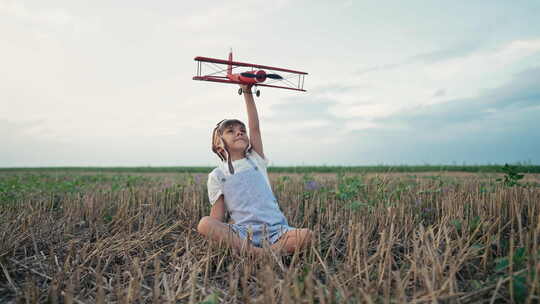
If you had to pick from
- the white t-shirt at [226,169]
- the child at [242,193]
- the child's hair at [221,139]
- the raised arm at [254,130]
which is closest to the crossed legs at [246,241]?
the child at [242,193]

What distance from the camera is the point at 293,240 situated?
3016mm

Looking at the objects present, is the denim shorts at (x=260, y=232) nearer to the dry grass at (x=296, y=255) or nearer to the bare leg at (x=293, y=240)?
the bare leg at (x=293, y=240)

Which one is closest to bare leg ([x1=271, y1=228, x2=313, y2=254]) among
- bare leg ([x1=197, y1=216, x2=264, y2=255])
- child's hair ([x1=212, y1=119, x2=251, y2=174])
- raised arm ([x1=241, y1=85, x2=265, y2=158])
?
bare leg ([x1=197, y1=216, x2=264, y2=255])

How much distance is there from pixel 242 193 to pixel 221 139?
0.68 m

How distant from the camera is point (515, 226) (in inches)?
148

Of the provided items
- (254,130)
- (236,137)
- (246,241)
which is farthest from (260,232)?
(254,130)

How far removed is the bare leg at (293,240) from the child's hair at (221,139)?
104 centimetres

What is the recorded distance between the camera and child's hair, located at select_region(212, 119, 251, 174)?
3846 millimetres

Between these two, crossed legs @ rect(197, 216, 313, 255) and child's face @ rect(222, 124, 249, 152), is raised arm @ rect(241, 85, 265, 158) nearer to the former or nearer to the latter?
child's face @ rect(222, 124, 249, 152)

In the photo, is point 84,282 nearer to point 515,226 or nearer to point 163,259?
point 163,259

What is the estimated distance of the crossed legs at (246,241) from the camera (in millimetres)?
2924

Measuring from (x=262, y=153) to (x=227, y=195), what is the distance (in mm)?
685

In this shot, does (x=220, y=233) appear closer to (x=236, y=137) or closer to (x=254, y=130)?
(x=236, y=137)

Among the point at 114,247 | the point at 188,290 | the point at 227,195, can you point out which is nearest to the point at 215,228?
the point at 227,195
